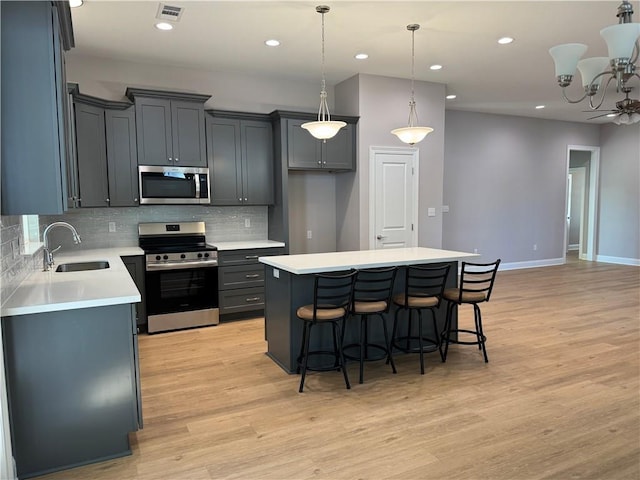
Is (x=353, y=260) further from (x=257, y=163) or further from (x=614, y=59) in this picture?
(x=257, y=163)

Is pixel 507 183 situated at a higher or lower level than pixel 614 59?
lower

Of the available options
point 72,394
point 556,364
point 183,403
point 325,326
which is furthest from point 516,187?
point 72,394

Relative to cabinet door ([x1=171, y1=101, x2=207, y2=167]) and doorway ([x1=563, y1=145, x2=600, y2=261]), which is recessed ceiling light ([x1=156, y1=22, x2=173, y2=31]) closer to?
cabinet door ([x1=171, y1=101, x2=207, y2=167])

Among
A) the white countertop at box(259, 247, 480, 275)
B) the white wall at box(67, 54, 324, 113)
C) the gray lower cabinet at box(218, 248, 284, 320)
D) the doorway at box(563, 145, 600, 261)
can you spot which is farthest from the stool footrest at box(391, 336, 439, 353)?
the doorway at box(563, 145, 600, 261)

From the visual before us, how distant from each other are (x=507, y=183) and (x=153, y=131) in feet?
21.1

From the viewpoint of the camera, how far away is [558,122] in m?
8.80

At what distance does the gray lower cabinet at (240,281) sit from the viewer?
195 inches

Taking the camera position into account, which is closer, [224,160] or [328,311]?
[328,311]

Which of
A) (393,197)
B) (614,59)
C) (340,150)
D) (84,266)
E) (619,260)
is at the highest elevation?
(614,59)

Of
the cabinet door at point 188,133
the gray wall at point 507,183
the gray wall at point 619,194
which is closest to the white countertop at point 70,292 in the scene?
the cabinet door at point 188,133

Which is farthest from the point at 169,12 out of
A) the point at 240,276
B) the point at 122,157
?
the point at 240,276

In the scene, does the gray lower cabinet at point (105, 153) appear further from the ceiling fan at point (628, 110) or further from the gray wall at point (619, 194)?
the gray wall at point (619, 194)

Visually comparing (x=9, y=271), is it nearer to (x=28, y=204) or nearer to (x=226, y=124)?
(x=28, y=204)

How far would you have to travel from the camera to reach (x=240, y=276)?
5.04 m
